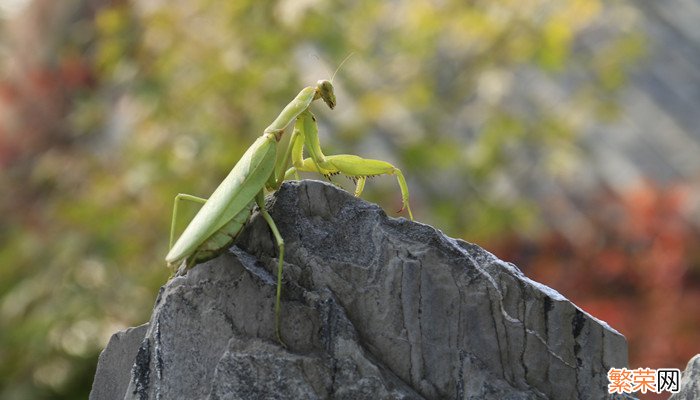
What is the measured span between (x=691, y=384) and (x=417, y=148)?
3665 millimetres

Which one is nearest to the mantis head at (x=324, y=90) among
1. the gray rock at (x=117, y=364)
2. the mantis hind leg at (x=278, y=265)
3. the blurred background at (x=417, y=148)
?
the mantis hind leg at (x=278, y=265)

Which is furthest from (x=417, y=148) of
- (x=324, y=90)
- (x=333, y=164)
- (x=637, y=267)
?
(x=333, y=164)

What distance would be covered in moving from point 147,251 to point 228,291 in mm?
3913

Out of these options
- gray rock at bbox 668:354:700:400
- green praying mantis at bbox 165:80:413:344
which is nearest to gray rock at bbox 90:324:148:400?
green praying mantis at bbox 165:80:413:344

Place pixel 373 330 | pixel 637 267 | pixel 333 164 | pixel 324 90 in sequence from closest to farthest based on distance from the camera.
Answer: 1. pixel 373 330
2. pixel 333 164
3. pixel 324 90
4. pixel 637 267

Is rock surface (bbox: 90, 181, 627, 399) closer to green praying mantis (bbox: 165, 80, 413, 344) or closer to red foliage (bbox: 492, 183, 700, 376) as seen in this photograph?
green praying mantis (bbox: 165, 80, 413, 344)

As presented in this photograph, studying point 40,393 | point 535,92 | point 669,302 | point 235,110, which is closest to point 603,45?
point 535,92

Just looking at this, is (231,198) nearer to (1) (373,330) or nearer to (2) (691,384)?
(1) (373,330)

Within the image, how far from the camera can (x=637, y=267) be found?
5.61 meters

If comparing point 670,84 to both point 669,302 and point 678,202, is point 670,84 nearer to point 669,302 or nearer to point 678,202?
point 678,202

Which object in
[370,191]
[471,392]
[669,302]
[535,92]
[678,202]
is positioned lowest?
[471,392]

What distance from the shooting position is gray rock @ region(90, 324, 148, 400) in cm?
218

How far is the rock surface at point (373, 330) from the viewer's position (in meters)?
1.95

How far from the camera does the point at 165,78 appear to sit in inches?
229
